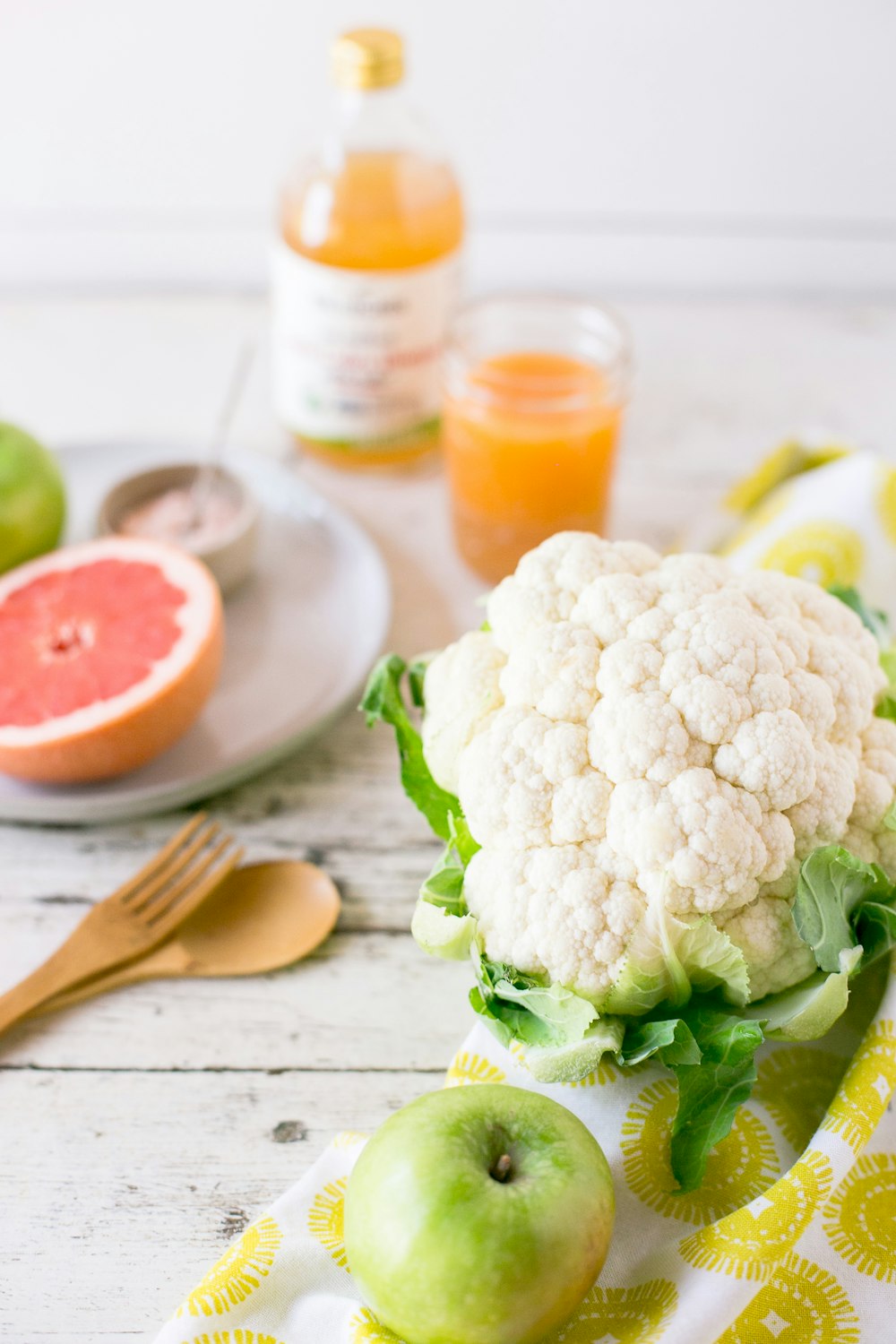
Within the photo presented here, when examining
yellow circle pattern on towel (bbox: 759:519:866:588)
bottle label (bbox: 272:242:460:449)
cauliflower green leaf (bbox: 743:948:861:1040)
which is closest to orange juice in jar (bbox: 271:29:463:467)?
bottle label (bbox: 272:242:460:449)

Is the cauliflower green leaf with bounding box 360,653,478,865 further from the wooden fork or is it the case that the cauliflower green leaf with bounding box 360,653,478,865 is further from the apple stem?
the apple stem

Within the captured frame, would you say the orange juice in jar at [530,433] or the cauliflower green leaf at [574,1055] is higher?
the orange juice in jar at [530,433]

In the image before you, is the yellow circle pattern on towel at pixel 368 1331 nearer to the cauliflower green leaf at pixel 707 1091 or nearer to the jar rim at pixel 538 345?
the cauliflower green leaf at pixel 707 1091

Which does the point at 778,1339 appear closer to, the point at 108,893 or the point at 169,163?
the point at 108,893

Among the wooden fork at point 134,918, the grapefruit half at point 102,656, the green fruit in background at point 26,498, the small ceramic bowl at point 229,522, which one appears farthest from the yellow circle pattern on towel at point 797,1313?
the green fruit in background at point 26,498

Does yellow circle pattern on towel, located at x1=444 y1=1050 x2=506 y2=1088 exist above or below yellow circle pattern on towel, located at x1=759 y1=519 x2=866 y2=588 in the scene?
below

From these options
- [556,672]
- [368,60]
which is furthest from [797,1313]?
[368,60]
